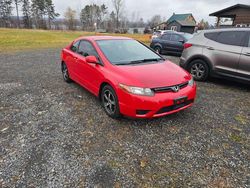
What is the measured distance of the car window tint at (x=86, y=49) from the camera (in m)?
4.19

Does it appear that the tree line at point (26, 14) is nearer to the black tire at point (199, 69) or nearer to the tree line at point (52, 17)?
the tree line at point (52, 17)

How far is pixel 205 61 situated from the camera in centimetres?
569

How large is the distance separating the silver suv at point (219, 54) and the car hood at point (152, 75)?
2.31 m

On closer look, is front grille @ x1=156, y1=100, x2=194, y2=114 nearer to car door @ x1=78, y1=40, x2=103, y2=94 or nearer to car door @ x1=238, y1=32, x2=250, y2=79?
car door @ x1=78, y1=40, x2=103, y2=94

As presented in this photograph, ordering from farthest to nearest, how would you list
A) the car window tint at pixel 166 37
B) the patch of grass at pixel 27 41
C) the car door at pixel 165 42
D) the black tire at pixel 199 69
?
the patch of grass at pixel 27 41
the car window tint at pixel 166 37
the car door at pixel 165 42
the black tire at pixel 199 69

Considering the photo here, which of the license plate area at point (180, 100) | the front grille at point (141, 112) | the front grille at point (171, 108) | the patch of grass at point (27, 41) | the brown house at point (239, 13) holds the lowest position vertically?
the patch of grass at point (27, 41)

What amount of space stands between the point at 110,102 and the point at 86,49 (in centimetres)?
165

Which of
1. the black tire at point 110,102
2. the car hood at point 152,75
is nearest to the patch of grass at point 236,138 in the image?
the car hood at point 152,75

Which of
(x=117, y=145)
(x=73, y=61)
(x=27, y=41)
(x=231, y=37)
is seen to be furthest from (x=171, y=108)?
(x=27, y=41)

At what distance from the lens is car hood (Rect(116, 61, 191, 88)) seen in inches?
124

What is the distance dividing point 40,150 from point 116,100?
56.4 inches

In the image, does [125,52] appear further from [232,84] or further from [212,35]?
[232,84]

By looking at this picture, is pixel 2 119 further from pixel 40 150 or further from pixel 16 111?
pixel 40 150

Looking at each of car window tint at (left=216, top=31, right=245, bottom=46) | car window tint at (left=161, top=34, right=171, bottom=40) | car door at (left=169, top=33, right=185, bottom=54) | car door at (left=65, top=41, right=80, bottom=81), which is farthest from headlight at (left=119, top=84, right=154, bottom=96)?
car window tint at (left=161, top=34, right=171, bottom=40)
